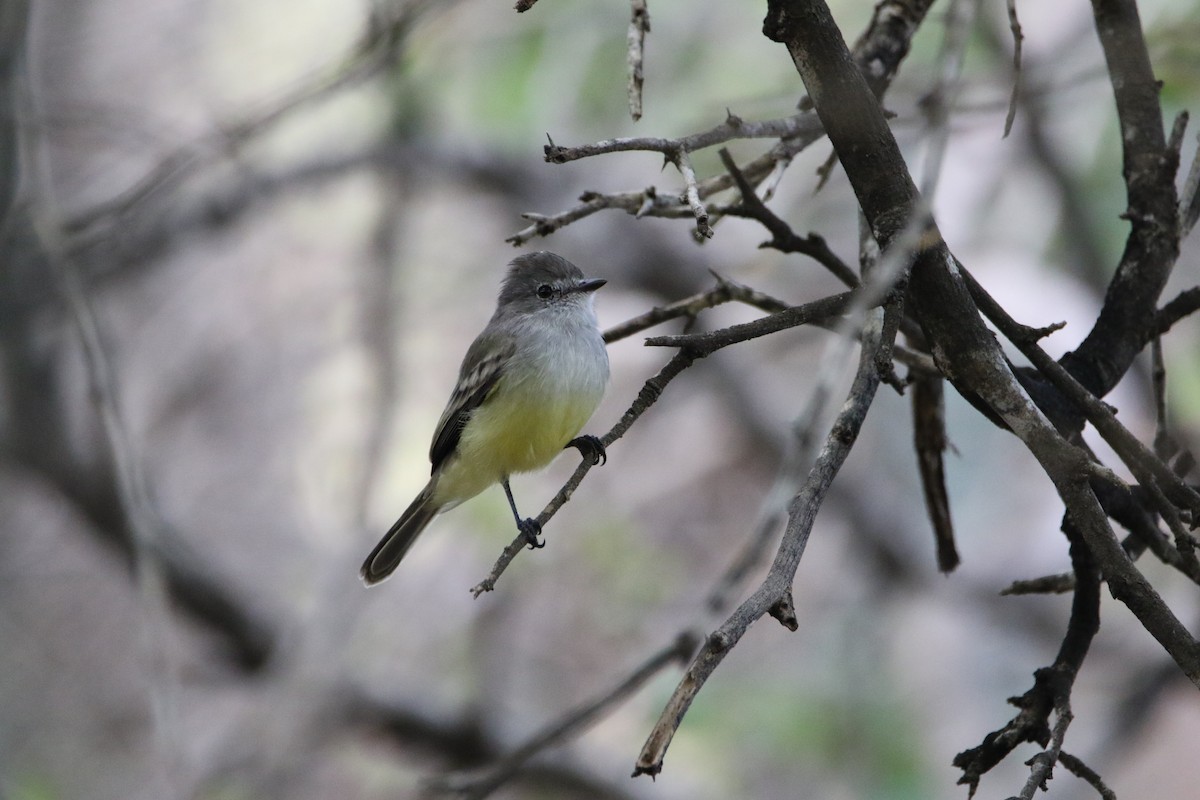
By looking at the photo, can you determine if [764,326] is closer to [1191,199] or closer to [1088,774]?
[1088,774]

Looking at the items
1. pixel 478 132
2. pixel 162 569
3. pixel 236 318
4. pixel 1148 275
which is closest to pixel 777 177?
pixel 1148 275

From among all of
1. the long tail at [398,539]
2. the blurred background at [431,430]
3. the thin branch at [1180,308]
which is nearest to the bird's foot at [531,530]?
the long tail at [398,539]

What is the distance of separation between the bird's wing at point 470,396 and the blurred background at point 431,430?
195cm

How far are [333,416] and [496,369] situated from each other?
4.80 meters

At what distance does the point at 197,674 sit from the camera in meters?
7.79

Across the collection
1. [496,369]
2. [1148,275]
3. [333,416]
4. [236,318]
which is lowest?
[1148,275]

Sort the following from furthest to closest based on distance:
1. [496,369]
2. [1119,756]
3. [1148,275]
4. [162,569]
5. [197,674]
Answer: [197,674] → [162,569] → [1119,756] → [496,369] → [1148,275]

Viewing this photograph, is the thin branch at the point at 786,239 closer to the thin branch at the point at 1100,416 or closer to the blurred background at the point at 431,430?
the thin branch at the point at 1100,416

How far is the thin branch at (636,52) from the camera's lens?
1776 mm

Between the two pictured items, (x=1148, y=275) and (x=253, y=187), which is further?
(x=253, y=187)

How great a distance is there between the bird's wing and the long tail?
0.50ft

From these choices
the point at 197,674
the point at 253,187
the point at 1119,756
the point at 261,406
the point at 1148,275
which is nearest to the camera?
the point at 1148,275

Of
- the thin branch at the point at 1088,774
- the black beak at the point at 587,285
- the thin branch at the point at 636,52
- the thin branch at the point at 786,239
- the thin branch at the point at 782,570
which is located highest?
the black beak at the point at 587,285

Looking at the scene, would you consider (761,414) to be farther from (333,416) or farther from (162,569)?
(162,569)
